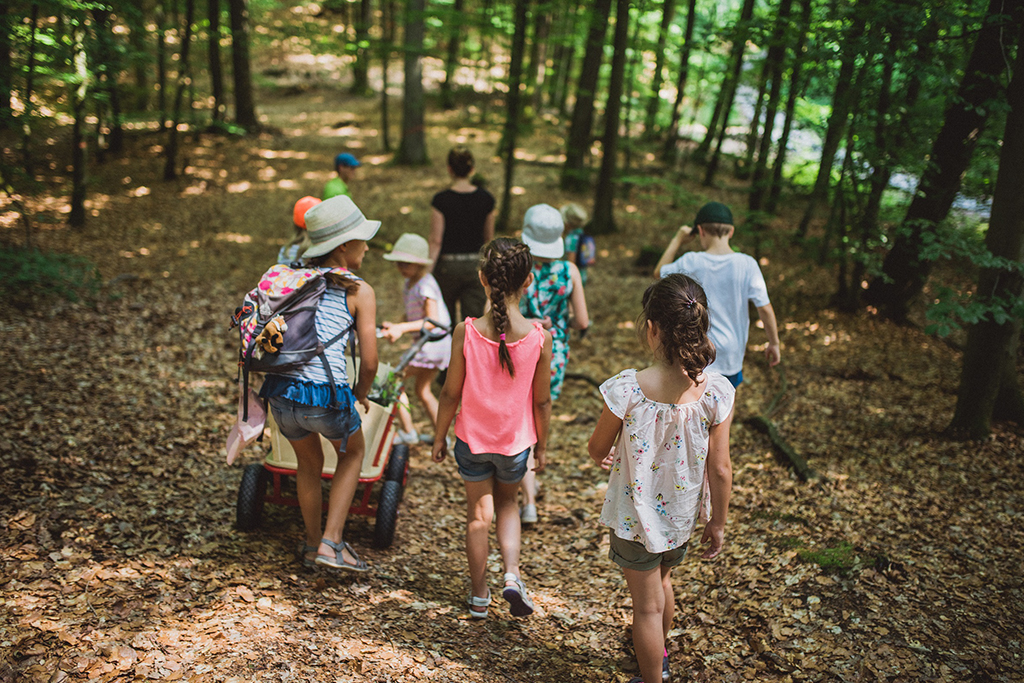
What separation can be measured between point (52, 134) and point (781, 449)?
16.8 metres

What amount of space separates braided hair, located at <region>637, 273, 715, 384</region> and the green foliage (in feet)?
24.6

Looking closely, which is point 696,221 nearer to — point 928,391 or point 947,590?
point 947,590

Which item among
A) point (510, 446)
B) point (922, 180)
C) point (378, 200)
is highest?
point (922, 180)

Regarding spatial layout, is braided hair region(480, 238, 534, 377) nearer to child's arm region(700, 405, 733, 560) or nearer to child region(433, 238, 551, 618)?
child region(433, 238, 551, 618)

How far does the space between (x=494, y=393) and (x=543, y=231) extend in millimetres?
1482

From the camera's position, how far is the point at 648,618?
2.71m

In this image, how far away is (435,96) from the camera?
22.4 metres

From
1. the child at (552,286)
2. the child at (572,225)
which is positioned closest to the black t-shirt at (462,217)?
the child at (572,225)

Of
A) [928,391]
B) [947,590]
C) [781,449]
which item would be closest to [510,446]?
[947,590]

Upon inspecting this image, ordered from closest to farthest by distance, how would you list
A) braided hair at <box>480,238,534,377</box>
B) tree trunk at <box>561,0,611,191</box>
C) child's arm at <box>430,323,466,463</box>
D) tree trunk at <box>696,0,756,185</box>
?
braided hair at <box>480,238,534,377</box> → child's arm at <box>430,323,466,463</box> → tree trunk at <box>561,0,611,191</box> → tree trunk at <box>696,0,756,185</box>

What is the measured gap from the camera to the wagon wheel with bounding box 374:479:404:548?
12.8 ft

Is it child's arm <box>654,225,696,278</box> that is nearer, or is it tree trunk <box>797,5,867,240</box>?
child's arm <box>654,225,696,278</box>

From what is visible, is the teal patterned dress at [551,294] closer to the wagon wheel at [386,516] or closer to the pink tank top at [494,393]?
the pink tank top at [494,393]

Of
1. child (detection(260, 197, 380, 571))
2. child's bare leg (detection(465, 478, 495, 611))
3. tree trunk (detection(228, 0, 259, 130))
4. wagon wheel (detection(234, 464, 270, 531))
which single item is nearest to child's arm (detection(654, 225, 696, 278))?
child's bare leg (detection(465, 478, 495, 611))
